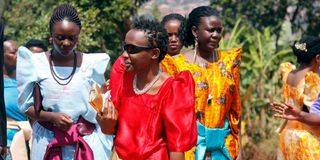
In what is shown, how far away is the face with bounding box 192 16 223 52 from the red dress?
139cm

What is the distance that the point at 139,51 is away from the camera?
6.23 m


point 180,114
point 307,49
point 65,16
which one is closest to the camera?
point 180,114

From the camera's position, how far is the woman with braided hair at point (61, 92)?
7.54m

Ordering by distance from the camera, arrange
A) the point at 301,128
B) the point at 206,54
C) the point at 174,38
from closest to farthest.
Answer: the point at 206,54 → the point at 174,38 → the point at 301,128

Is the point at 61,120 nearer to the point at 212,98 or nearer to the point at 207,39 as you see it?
the point at 212,98

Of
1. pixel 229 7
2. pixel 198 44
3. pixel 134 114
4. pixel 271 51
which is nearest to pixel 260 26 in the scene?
pixel 229 7

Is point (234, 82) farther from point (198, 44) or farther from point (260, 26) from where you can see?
point (260, 26)

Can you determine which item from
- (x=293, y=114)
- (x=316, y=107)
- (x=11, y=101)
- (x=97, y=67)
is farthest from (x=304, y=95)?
(x=11, y=101)

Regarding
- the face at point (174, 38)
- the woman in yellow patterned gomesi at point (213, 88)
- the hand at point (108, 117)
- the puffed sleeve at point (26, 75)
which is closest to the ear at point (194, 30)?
the woman in yellow patterned gomesi at point (213, 88)

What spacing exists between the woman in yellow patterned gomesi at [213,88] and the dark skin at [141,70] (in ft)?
4.11

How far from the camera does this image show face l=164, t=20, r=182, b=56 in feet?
28.5

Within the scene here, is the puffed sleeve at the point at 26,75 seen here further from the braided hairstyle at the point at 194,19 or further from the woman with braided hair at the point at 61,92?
the braided hairstyle at the point at 194,19

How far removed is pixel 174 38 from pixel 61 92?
63.4 inches

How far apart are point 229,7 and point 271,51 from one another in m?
2.46
